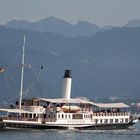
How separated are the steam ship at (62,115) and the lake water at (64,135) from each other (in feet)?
4.01

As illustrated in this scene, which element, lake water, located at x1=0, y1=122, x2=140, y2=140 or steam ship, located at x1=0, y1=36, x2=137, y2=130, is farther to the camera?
steam ship, located at x1=0, y1=36, x2=137, y2=130

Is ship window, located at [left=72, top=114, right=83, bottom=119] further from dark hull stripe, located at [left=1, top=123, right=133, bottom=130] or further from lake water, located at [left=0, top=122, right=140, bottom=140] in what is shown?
lake water, located at [left=0, top=122, right=140, bottom=140]

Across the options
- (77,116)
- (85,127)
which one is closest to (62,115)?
(77,116)

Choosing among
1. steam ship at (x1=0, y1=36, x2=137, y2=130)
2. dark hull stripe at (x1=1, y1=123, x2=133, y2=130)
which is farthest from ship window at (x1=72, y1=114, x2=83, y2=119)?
dark hull stripe at (x1=1, y1=123, x2=133, y2=130)

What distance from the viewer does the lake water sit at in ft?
257

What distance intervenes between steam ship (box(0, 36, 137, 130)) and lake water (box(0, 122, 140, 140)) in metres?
1.22

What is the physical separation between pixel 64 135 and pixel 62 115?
651 centimetres

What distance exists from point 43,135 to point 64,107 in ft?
32.6

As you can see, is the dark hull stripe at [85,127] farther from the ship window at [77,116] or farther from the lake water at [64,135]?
the ship window at [77,116]

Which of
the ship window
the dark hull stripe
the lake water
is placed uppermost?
the ship window

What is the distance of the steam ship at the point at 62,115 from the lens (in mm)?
86188

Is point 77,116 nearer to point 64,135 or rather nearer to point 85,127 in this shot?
point 85,127

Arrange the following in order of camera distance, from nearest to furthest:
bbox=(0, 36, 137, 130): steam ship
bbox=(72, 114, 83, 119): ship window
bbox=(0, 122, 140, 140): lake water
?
bbox=(0, 122, 140, 140): lake water, bbox=(0, 36, 137, 130): steam ship, bbox=(72, 114, 83, 119): ship window

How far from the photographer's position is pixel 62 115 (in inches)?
3489
